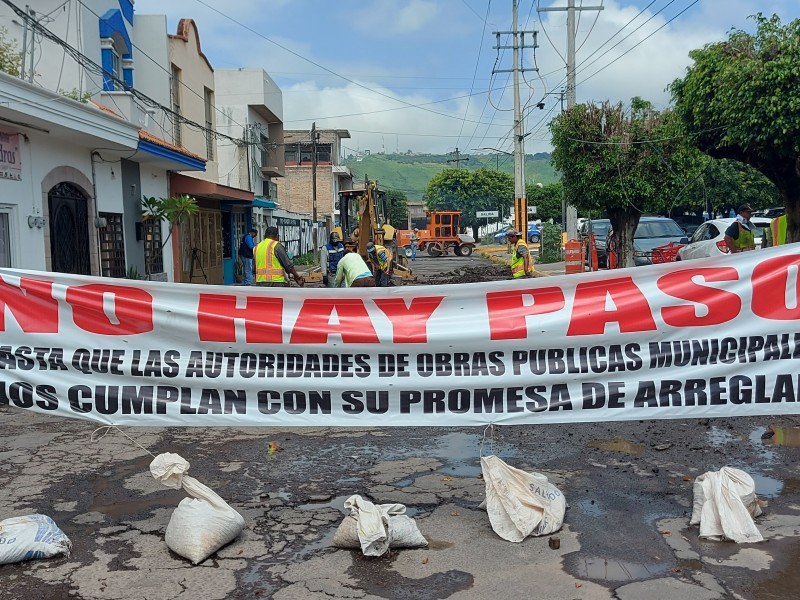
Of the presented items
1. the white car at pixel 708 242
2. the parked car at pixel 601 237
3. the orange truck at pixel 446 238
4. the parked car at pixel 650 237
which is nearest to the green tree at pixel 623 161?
the parked car at pixel 650 237

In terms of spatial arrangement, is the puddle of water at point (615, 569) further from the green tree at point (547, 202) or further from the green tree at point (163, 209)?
the green tree at point (547, 202)

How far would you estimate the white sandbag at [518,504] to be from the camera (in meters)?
4.59

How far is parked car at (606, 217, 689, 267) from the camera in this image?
21875mm

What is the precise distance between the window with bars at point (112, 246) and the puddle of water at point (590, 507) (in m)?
12.1

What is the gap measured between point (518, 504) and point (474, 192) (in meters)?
79.5

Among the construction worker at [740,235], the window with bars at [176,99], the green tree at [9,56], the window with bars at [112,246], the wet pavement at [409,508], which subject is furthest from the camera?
the window with bars at [176,99]

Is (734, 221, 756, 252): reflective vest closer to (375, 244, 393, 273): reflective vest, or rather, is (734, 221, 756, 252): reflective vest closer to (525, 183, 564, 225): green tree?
(375, 244, 393, 273): reflective vest

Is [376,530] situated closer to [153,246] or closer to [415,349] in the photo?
[415,349]

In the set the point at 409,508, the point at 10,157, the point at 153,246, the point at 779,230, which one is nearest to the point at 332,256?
the point at 153,246

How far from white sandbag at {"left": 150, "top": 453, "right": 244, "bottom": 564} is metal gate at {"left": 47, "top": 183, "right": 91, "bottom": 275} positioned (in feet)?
31.2

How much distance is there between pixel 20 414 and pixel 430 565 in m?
5.65

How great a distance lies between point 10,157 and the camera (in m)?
11.4

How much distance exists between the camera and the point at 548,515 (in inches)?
184

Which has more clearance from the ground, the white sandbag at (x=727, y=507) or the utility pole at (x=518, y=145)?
the utility pole at (x=518, y=145)
